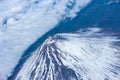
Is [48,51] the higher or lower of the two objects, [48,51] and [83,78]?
the higher

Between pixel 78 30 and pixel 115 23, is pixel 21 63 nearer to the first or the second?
pixel 78 30

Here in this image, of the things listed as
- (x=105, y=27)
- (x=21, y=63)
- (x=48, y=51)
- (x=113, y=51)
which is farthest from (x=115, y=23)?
(x=21, y=63)

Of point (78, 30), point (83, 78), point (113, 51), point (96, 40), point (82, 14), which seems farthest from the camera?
point (82, 14)

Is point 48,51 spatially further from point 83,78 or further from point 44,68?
point 83,78

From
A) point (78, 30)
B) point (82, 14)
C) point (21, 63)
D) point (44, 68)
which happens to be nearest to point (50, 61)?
point (44, 68)

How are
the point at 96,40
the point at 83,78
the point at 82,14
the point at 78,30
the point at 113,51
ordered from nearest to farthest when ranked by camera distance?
the point at 83,78
the point at 113,51
the point at 96,40
the point at 78,30
the point at 82,14

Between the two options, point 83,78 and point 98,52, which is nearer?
point 83,78
